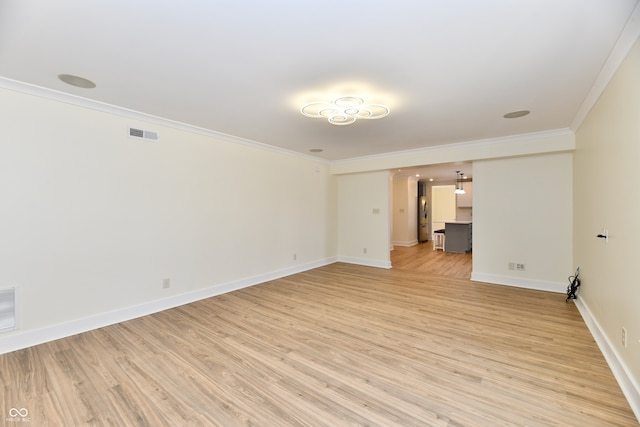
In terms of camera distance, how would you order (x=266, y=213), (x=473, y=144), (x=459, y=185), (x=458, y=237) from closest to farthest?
(x=473, y=144), (x=266, y=213), (x=458, y=237), (x=459, y=185)

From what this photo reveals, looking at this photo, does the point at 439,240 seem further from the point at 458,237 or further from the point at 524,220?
the point at 524,220

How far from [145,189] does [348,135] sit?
2993mm

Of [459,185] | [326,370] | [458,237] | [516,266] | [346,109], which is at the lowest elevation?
[326,370]

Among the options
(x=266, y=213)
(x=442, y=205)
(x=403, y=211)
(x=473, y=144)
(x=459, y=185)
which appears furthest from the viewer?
(x=442, y=205)

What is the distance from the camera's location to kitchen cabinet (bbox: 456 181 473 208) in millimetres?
10672

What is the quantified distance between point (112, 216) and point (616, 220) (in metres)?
4.99

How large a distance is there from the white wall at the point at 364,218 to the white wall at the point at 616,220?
343 centimetres

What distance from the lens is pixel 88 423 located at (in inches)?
68.7

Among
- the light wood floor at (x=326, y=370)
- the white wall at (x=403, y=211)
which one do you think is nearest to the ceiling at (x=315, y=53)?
the light wood floor at (x=326, y=370)

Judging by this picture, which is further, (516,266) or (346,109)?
(516,266)

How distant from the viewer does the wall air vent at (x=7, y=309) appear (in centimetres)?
259

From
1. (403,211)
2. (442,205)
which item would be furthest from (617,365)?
(442,205)

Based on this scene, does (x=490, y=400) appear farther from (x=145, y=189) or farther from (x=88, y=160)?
(x=88, y=160)

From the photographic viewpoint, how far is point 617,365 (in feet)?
7.17
